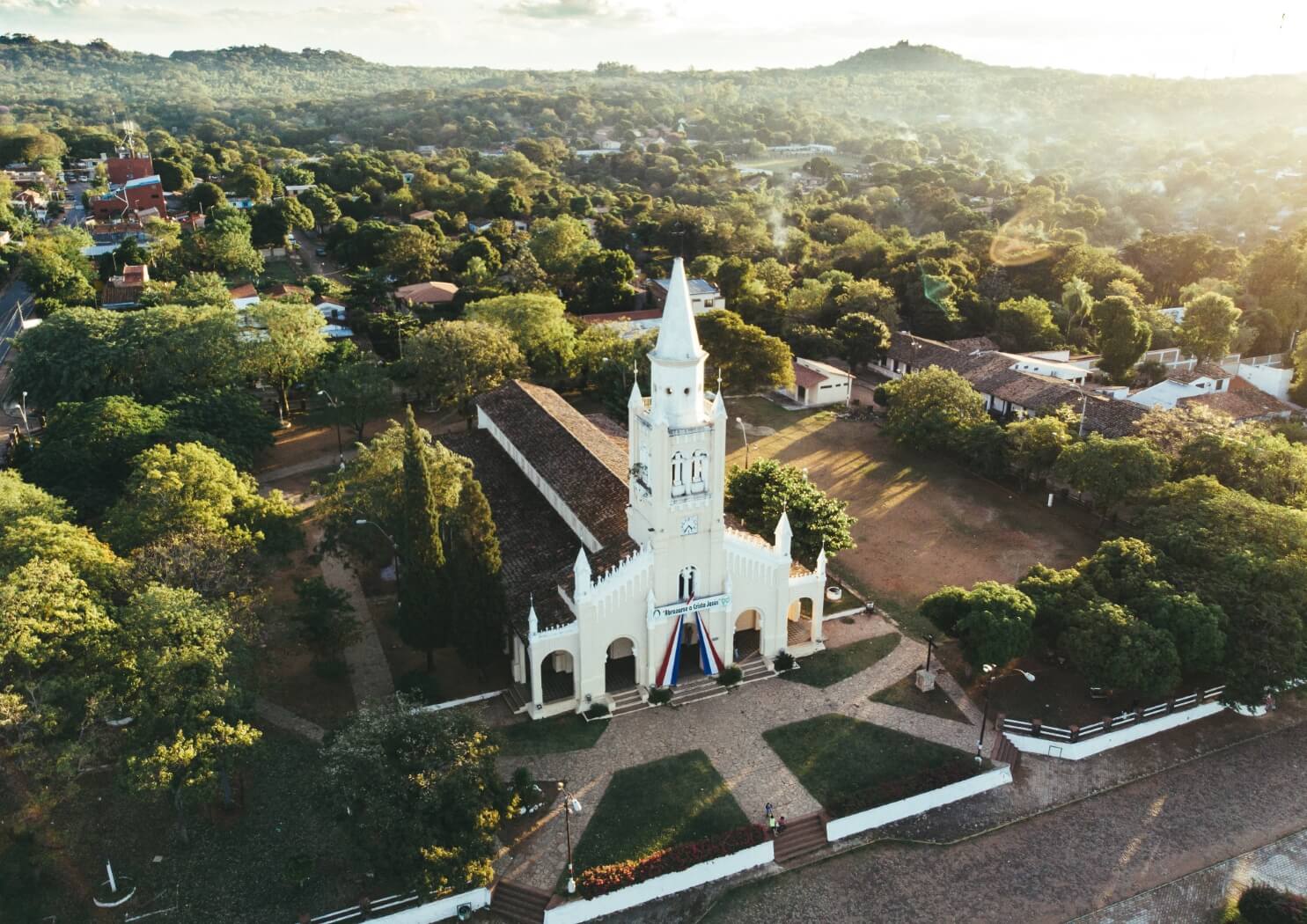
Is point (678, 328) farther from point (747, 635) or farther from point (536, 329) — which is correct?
point (536, 329)

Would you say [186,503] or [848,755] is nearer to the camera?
[848,755]

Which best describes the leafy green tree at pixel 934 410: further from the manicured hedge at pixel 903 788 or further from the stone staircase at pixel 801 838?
the stone staircase at pixel 801 838

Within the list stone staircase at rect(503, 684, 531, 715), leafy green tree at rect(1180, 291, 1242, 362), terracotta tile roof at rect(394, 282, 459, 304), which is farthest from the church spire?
leafy green tree at rect(1180, 291, 1242, 362)

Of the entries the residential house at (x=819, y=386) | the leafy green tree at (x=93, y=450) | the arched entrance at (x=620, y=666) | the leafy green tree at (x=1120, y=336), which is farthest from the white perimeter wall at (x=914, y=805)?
the leafy green tree at (x=1120, y=336)

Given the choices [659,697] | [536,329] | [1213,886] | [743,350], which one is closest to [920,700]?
[659,697]

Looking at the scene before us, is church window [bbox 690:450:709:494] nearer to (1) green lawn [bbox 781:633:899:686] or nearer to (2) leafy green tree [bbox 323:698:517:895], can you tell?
(1) green lawn [bbox 781:633:899:686]

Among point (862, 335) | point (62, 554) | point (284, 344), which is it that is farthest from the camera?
point (862, 335)

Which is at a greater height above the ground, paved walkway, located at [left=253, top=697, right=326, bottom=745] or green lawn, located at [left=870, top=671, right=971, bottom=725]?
paved walkway, located at [left=253, top=697, right=326, bottom=745]
